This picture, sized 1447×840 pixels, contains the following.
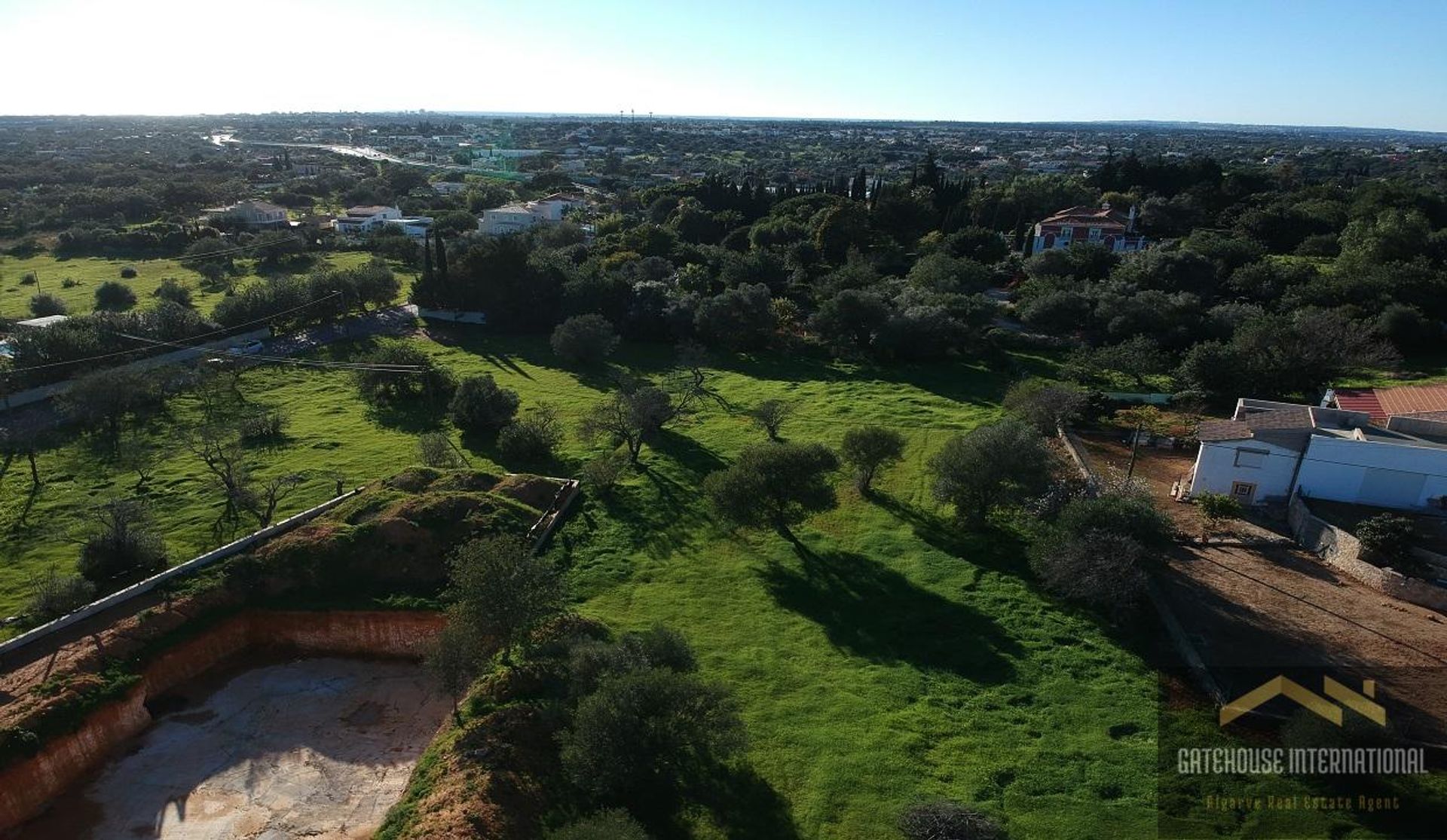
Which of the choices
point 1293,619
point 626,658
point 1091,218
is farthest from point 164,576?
point 1091,218

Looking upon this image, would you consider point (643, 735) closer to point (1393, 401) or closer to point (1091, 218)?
point (1393, 401)

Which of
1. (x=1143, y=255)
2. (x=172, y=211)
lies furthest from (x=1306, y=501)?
(x=172, y=211)

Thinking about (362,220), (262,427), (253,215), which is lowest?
(262,427)

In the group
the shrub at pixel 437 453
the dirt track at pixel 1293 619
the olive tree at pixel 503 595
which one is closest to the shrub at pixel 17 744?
the olive tree at pixel 503 595

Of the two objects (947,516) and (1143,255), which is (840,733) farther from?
(1143,255)

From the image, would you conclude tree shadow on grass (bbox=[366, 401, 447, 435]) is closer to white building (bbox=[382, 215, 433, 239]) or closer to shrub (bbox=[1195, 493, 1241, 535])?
shrub (bbox=[1195, 493, 1241, 535])
